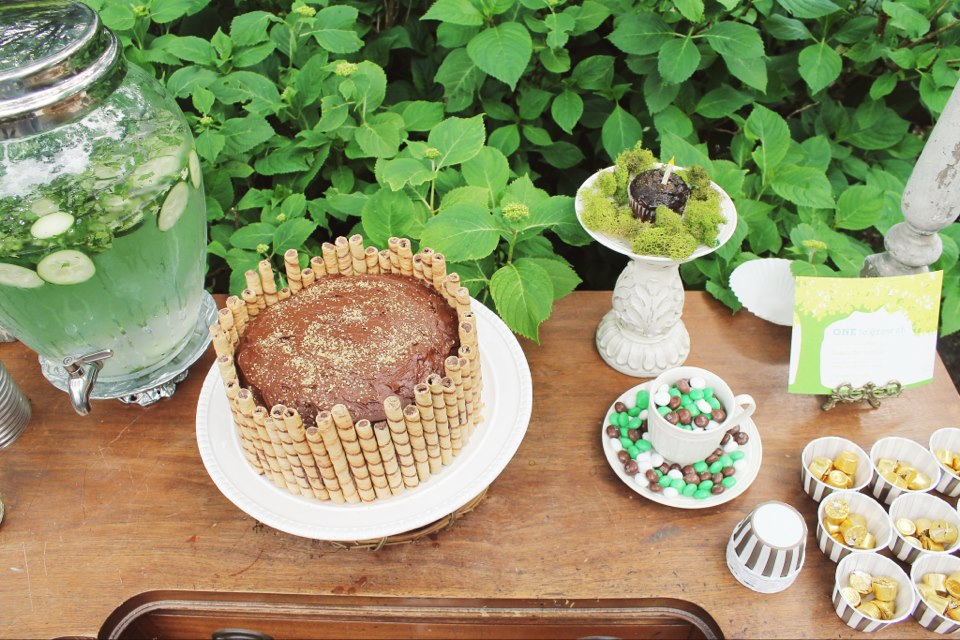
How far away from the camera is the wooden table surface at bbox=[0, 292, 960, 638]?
0.98 metres

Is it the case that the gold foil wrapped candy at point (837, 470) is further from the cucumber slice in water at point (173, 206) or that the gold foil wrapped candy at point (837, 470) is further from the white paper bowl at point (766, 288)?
the cucumber slice in water at point (173, 206)

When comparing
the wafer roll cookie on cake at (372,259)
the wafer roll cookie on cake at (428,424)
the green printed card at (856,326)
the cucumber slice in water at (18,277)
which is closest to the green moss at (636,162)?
the green printed card at (856,326)

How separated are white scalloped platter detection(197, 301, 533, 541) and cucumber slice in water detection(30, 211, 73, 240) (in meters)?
0.31

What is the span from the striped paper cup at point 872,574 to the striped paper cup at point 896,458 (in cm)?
11

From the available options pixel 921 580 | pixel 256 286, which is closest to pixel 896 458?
pixel 921 580

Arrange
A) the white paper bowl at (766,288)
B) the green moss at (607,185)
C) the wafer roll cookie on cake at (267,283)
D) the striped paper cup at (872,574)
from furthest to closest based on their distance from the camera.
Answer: the white paper bowl at (766,288) < the green moss at (607,185) < the wafer roll cookie on cake at (267,283) < the striped paper cup at (872,574)

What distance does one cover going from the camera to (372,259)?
1093 millimetres

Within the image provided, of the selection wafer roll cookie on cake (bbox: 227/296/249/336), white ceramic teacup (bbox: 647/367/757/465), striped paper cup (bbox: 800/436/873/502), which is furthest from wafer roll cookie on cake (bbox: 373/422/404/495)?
striped paper cup (bbox: 800/436/873/502)

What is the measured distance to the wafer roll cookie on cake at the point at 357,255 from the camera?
108 cm

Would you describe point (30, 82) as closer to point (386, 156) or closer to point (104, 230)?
point (104, 230)

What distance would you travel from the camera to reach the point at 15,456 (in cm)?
115

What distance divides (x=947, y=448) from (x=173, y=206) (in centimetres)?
120

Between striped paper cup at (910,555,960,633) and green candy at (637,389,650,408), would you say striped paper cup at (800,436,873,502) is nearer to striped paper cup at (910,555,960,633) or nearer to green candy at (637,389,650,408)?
striped paper cup at (910,555,960,633)

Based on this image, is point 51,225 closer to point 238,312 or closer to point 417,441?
point 238,312
